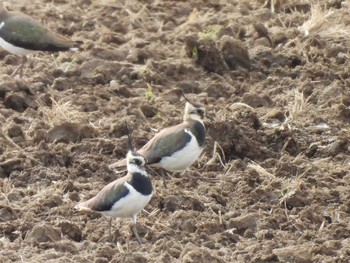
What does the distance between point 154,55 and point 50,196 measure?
13.0 feet

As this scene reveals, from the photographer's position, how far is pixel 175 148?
33.3ft

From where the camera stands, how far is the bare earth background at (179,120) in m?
9.30

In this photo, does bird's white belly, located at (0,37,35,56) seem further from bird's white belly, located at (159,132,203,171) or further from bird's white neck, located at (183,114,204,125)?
bird's white belly, located at (159,132,203,171)

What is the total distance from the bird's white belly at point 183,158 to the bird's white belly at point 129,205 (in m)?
1.16

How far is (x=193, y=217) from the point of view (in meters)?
9.64

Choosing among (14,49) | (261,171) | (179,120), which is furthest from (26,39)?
(261,171)

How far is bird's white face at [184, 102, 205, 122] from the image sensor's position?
417 inches

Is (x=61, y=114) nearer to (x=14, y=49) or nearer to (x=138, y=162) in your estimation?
(x=14, y=49)

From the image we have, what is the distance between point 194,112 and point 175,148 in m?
0.59

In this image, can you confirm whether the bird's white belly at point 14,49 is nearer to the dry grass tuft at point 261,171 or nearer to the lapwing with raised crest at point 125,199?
the dry grass tuft at point 261,171

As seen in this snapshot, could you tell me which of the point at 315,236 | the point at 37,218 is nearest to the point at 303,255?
the point at 315,236

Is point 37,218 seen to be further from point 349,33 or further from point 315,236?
point 349,33

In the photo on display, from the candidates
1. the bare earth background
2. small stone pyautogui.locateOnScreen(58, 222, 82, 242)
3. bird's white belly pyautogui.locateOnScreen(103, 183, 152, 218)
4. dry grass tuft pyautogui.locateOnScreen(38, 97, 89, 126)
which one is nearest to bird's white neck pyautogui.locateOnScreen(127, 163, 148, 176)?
bird's white belly pyautogui.locateOnScreen(103, 183, 152, 218)

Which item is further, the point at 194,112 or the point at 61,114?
the point at 61,114
